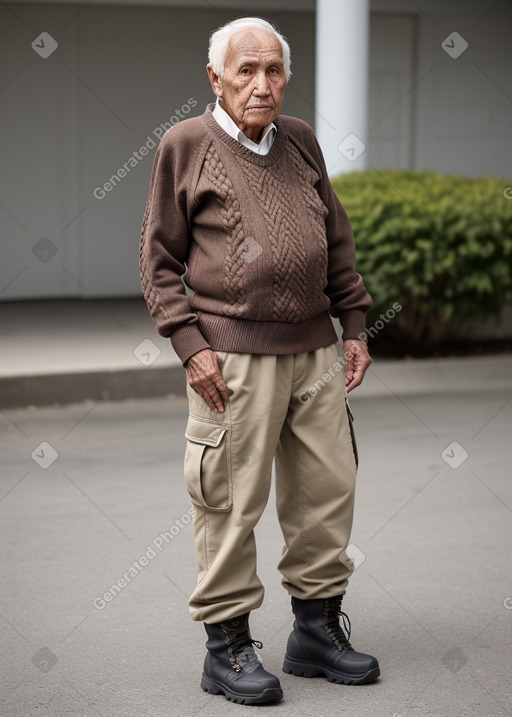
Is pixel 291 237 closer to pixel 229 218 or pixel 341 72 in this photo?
pixel 229 218

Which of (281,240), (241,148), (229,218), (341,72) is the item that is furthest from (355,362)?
(341,72)

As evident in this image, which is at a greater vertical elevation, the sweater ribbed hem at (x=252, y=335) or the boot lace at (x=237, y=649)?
the sweater ribbed hem at (x=252, y=335)

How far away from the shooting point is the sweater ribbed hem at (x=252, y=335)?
349cm

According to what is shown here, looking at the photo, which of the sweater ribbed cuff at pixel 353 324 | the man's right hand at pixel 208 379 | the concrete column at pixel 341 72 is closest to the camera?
the man's right hand at pixel 208 379

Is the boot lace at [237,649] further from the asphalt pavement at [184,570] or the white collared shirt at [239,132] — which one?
the white collared shirt at [239,132]

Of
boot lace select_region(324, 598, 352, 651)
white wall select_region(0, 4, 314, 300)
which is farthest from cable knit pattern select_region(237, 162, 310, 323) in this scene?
white wall select_region(0, 4, 314, 300)

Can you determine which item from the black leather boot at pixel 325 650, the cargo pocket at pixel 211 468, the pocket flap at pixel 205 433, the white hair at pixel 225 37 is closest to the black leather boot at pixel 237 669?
the black leather boot at pixel 325 650

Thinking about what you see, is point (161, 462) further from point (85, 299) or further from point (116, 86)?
point (116, 86)

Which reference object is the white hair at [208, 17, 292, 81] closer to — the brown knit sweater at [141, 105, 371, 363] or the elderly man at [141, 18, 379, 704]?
the elderly man at [141, 18, 379, 704]

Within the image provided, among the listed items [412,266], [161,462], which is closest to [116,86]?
[412,266]

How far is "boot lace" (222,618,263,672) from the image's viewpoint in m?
3.56

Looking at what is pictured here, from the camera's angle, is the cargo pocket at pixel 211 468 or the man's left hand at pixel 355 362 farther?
the man's left hand at pixel 355 362

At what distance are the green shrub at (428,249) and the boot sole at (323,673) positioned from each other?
557 centimetres

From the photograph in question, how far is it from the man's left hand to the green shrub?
5.30 meters
